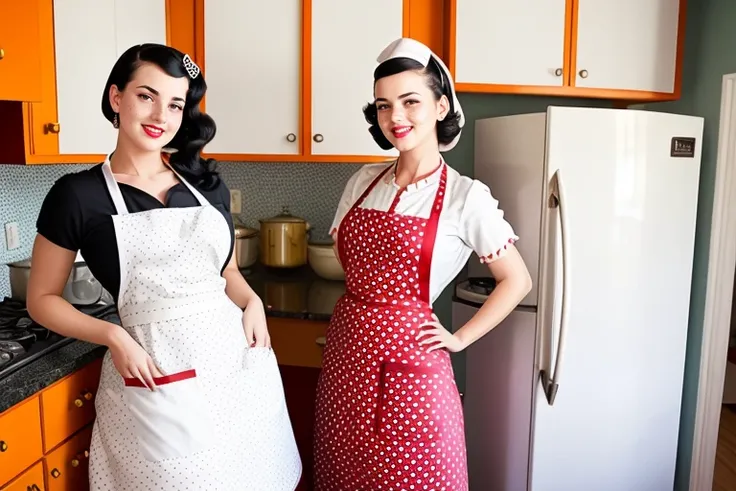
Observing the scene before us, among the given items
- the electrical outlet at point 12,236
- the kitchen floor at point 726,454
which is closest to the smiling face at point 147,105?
the electrical outlet at point 12,236

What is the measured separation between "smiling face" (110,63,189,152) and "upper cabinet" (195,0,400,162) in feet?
2.86

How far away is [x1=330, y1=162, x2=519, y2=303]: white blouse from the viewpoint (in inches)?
67.1

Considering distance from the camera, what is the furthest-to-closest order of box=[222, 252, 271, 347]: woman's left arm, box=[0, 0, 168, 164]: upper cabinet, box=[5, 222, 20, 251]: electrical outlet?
1. box=[5, 222, 20, 251]: electrical outlet
2. box=[0, 0, 168, 164]: upper cabinet
3. box=[222, 252, 271, 347]: woman's left arm

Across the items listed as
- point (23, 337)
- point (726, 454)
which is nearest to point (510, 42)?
point (23, 337)

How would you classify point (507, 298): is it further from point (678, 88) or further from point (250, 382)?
point (678, 88)

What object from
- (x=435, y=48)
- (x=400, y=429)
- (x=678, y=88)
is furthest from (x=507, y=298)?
(x=678, y=88)

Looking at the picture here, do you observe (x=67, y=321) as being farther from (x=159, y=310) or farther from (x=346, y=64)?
(x=346, y=64)

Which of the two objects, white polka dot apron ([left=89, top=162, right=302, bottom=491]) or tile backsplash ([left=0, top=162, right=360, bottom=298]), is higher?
tile backsplash ([left=0, top=162, right=360, bottom=298])

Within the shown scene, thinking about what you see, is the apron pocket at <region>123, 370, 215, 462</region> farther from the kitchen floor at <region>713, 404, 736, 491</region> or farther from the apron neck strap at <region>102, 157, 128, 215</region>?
the kitchen floor at <region>713, 404, 736, 491</region>

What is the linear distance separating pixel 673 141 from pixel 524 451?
1.09m

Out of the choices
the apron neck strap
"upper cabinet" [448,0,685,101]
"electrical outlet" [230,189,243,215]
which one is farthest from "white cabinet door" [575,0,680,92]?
the apron neck strap

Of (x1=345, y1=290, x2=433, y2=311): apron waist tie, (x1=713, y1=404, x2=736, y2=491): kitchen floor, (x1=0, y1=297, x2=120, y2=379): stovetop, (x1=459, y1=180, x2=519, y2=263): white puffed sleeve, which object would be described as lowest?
(x1=713, y1=404, x2=736, y2=491): kitchen floor

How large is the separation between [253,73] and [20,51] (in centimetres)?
87

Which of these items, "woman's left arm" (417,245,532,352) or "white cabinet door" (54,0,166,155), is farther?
"white cabinet door" (54,0,166,155)
